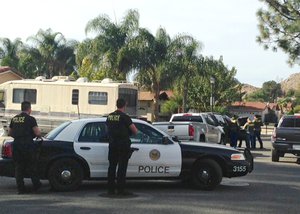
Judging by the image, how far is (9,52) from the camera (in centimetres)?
5978

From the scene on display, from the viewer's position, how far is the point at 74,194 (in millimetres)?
10039

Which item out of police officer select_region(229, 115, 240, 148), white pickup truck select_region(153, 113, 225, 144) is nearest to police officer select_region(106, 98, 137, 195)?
white pickup truck select_region(153, 113, 225, 144)

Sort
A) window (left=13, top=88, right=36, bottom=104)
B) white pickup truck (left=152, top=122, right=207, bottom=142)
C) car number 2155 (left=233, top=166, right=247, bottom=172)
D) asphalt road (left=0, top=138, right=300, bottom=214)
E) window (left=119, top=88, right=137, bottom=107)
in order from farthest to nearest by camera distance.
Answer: window (left=13, top=88, right=36, bottom=104) < window (left=119, top=88, right=137, bottom=107) < white pickup truck (left=152, top=122, right=207, bottom=142) < car number 2155 (left=233, top=166, right=247, bottom=172) < asphalt road (left=0, top=138, right=300, bottom=214)

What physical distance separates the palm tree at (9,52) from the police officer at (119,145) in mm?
50859

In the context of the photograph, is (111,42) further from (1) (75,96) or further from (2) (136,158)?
(2) (136,158)

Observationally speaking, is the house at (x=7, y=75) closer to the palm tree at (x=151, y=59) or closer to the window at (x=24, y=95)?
the palm tree at (x=151, y=59)

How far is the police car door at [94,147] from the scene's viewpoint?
10305 millimetres

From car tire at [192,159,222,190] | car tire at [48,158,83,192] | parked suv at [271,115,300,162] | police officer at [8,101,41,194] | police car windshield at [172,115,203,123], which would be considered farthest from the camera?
police car windshield at [172,115,203,123]

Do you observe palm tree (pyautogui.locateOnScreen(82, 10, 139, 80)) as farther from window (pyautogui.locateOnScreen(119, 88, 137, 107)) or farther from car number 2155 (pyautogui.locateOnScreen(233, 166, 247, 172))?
car number 2155 (pyautogui.locateOnScreen(233, 166, 247, 172))

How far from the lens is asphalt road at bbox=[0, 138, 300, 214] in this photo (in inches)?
341

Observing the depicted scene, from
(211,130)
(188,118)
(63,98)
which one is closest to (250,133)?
(211,130)

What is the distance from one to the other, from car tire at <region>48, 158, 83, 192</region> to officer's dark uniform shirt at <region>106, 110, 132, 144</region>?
0.95 metres

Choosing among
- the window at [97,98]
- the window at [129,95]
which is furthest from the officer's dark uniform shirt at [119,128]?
the window at [129,95]

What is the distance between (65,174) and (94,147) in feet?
2.34
